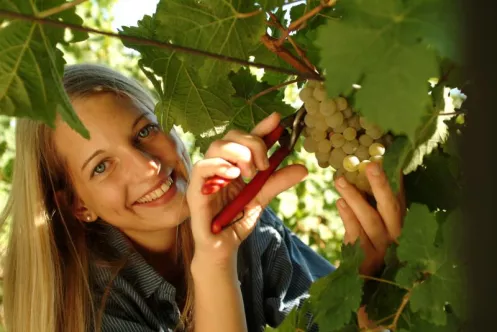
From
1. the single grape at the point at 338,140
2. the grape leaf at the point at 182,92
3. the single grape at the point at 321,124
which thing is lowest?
the single grape at the point at 338,140

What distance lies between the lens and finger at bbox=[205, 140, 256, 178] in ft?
2.39

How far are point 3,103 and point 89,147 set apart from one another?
60 centimetres

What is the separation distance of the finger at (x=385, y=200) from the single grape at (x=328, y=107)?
6 cm

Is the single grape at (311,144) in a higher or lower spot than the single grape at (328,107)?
lower

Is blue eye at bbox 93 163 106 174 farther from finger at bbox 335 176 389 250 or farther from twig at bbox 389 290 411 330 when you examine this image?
twig at bbox 389 290 411 330

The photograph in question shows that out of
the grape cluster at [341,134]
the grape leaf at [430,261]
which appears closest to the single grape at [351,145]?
the grape cluster at [341,134]

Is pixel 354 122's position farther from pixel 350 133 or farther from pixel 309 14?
pixel 309 14

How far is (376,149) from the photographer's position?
61 centimetres

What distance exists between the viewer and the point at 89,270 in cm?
139

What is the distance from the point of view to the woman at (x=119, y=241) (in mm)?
1179

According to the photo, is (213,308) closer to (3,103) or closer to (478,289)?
(3,103)

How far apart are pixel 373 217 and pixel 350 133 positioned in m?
0.12

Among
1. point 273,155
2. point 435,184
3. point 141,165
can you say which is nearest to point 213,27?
point 273,155

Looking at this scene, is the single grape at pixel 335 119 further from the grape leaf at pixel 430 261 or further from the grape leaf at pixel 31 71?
the grape leaf at pixel 31 71
